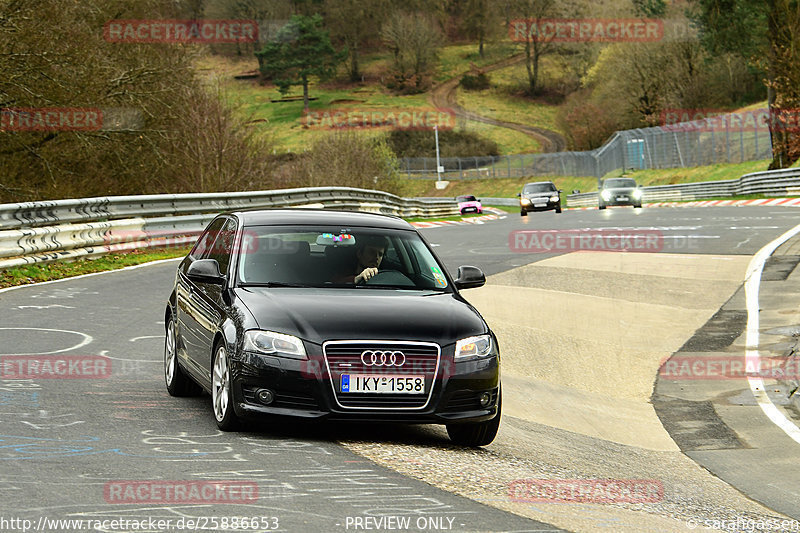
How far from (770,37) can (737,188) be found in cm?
807

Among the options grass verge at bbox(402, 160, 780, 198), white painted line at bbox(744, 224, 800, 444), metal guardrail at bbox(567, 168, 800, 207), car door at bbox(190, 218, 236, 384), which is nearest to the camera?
car door at bbox(190, 218, 236, 384)

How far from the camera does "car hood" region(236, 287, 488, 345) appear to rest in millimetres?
7160

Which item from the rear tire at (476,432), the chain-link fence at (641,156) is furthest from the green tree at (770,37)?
the rear tire at (476,432)

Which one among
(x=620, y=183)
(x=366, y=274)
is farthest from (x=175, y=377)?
(x=620, y=183)

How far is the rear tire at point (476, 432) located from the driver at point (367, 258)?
1.32 meters

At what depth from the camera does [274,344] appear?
7.16 metres

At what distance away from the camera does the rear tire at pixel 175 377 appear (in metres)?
9.08

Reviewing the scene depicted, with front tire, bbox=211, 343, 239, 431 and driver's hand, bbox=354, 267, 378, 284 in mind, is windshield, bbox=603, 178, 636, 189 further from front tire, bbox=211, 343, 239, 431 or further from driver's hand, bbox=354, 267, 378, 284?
front tire, bbox=211, 343, 239, 431

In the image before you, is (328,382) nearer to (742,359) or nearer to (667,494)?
(667,494)

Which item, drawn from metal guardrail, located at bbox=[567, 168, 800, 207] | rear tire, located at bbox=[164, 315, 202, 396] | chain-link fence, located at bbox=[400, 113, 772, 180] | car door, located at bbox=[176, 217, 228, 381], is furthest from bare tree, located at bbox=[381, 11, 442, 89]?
rear tire, located at bbox=[164, 315, 202, 396]

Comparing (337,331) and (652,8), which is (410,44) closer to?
(652,8)

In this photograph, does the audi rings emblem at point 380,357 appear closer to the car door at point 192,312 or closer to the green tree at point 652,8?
the car door at point 192,312

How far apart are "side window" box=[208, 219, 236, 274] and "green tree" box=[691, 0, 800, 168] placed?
1863 inches

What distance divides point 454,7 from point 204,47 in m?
158
